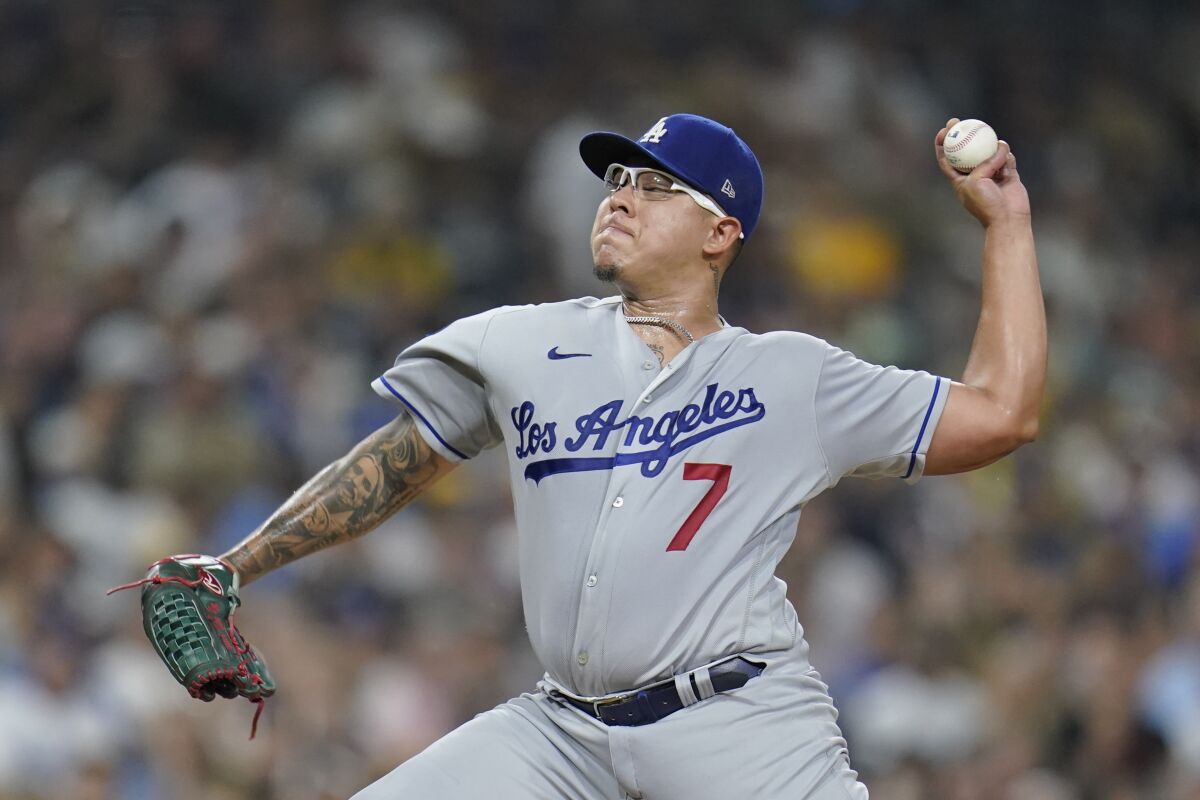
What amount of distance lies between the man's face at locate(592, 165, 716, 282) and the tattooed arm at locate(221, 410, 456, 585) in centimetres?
55

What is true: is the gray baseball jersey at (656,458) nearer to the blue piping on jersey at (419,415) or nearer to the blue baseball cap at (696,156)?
the blue piping on jersey at (419,415)

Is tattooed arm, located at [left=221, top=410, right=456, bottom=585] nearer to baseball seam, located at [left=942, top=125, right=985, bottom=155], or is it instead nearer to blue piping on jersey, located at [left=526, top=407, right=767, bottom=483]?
blue piping on jersey, located at [left=526, top=407, right=767, bottom=483]

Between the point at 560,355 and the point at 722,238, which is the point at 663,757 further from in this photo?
the point at 722,238

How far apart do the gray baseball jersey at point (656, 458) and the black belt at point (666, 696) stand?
3 cm

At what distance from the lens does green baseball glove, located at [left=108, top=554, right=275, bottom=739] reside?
3.16 meters

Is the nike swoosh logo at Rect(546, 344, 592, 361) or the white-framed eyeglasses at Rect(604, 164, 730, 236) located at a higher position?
the white-framed eyeglasses at Rect(604, 164, 730, 236)

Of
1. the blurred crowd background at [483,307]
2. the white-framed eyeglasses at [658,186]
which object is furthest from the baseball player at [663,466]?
the blurred crowd background at [483,307]

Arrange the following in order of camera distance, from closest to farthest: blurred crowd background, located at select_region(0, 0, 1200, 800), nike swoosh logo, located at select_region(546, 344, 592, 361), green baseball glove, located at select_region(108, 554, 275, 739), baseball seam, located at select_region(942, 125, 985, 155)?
green baseball glove, located at select_region(108, 554, 275, 739) < nike swoosh logo, located at select_region(546, 344, 592, 361) < baseball seam, located at select_region(942, 125, 985, 155) < blurred crowd background, located at select_region(0, 0, 1200, 800)

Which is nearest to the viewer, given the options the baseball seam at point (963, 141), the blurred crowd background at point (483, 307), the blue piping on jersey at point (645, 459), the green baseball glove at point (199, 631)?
the green baseball glove at point (199, 631)

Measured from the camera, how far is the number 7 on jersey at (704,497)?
10.7ft

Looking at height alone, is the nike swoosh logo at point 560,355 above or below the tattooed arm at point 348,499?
above

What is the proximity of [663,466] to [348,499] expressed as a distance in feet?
2.26

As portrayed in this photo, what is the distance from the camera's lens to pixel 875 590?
24.5 feet

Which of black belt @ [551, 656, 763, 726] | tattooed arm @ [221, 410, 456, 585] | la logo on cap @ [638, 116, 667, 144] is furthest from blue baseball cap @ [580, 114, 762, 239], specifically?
black belt @ [551, 656, 763, 726]
